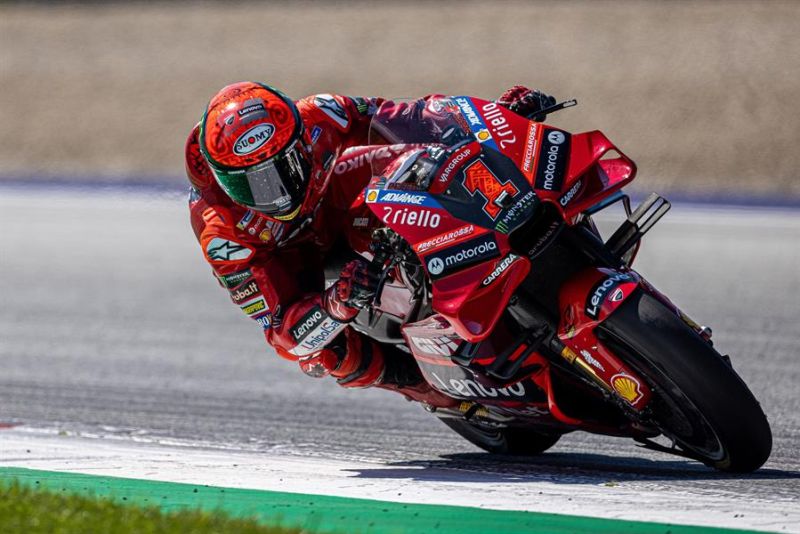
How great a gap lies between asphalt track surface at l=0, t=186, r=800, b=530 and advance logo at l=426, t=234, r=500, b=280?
1077 millimetres

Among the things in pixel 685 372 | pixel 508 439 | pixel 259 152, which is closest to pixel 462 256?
pixel 685 372

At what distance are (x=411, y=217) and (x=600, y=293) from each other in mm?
762

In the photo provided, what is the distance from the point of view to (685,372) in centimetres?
453

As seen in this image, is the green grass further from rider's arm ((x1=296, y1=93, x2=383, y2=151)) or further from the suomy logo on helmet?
rider's arm ((x1=296, y1=93, x2=383, y2=151))

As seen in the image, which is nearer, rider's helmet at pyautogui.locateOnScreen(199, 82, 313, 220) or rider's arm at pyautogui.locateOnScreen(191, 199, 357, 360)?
rider's helmet at pyautogui.locateOnScreen(199, 82, 313, 220)

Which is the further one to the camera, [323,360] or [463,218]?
[323,360]

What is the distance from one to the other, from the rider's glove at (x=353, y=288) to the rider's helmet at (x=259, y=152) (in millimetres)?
408

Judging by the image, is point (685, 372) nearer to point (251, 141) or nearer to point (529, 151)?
point (529, 151)

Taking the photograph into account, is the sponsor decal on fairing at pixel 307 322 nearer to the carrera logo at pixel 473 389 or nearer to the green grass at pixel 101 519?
the carrera logo at pixel 473 389

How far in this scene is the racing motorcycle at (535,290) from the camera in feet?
15.1

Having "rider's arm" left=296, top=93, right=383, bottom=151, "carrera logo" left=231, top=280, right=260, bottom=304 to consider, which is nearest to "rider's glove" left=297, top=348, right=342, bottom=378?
"carrera logo" left=231, top=280, right=260, bottom=304

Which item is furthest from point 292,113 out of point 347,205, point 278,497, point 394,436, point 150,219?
point 150,219

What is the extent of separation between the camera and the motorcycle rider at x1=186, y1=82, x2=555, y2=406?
5137 millimetres

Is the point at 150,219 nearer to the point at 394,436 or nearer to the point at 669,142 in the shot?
the point at 669,142
